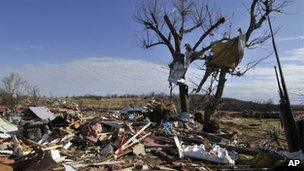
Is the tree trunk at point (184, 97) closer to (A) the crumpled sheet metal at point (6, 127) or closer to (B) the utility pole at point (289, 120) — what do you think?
(A) the crumpled sheet metal at point (6, 127)

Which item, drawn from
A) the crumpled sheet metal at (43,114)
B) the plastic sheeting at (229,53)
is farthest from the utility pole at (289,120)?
the crumpled sheet metal at (43,114)

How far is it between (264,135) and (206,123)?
2.14 m

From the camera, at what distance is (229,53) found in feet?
52.0

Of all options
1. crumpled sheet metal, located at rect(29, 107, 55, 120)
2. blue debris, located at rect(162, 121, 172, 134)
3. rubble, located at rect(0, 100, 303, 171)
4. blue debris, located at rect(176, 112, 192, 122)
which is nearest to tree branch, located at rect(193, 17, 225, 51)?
blue debris, located at rect(176, 112, 192, 122)

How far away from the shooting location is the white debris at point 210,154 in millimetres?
10336

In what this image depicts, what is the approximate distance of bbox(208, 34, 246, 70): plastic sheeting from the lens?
1571 centimetres

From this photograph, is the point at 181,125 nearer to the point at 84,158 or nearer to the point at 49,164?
the point at 84,158

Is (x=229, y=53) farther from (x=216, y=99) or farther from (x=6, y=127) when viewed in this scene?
(x=6, y=127)

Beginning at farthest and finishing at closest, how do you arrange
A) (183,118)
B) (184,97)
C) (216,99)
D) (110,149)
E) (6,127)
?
(184,97)
(183,118)
(216,99)
(6,127)
(110,149)

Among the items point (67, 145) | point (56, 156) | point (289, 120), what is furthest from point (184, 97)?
point (56, 156)

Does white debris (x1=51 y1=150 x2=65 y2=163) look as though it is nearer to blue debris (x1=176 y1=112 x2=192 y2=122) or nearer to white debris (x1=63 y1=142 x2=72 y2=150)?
white debris (x1=63 y1=142 x2=72 y2=150)

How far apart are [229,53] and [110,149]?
6884 mm

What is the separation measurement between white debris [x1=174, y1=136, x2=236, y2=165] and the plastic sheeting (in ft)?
17.7

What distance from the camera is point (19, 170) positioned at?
898 cm
